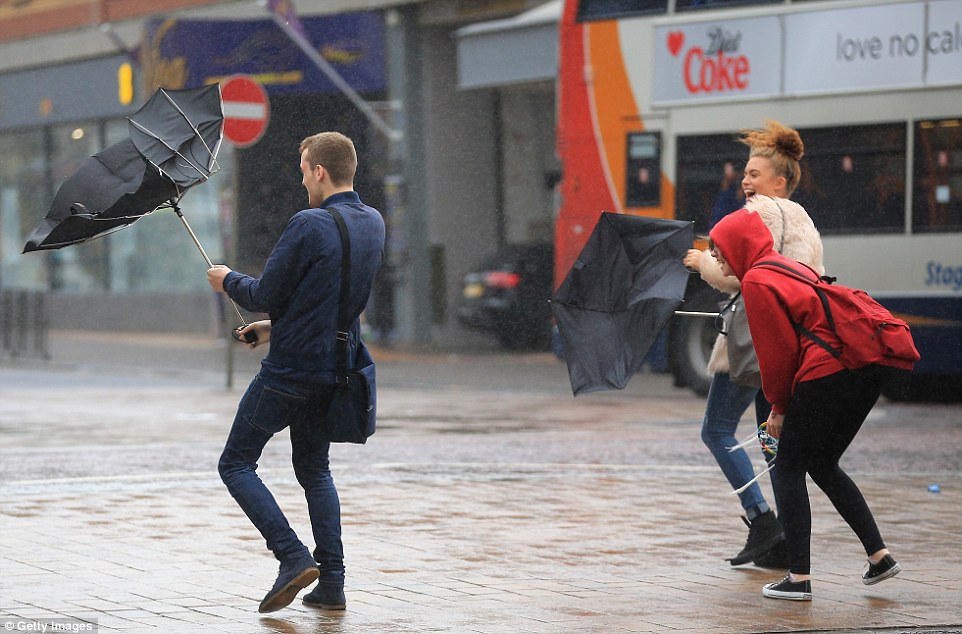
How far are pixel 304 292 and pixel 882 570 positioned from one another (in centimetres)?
241

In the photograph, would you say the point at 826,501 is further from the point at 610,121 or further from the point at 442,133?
the point at 442,133

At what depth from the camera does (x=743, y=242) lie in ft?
21.8

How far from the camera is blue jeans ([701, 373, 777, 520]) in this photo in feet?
24.5

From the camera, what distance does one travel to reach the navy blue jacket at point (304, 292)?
20.4 feet

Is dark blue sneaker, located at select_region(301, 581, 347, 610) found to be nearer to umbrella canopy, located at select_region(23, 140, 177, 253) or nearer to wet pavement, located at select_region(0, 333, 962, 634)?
wet pavement, located at select_region(0, 333, 962, 634)

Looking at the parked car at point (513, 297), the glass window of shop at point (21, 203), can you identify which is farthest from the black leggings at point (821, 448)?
the glass window of shop at point (21, 203)

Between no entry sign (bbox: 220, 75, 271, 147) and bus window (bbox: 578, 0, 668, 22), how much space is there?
3521 millimetres

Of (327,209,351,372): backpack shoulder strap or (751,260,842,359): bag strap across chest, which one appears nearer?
(327,209,351,372): backpack shoulder strap

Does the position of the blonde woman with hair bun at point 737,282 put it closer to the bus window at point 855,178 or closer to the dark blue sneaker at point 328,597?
the dark blue sneaker at point 328,597

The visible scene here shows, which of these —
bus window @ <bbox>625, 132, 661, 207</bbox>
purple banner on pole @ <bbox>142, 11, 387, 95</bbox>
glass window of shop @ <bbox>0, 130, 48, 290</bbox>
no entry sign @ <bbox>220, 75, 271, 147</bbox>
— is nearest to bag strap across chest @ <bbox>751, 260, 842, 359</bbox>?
no entry sign @ <bbox>220, 75, 271, 147</bbox>

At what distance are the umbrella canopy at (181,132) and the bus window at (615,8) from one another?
38.5 feet

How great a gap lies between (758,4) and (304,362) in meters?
11.9

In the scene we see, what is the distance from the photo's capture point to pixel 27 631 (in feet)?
18.8

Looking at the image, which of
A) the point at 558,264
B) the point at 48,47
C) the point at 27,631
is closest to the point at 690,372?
the point at 558,264
